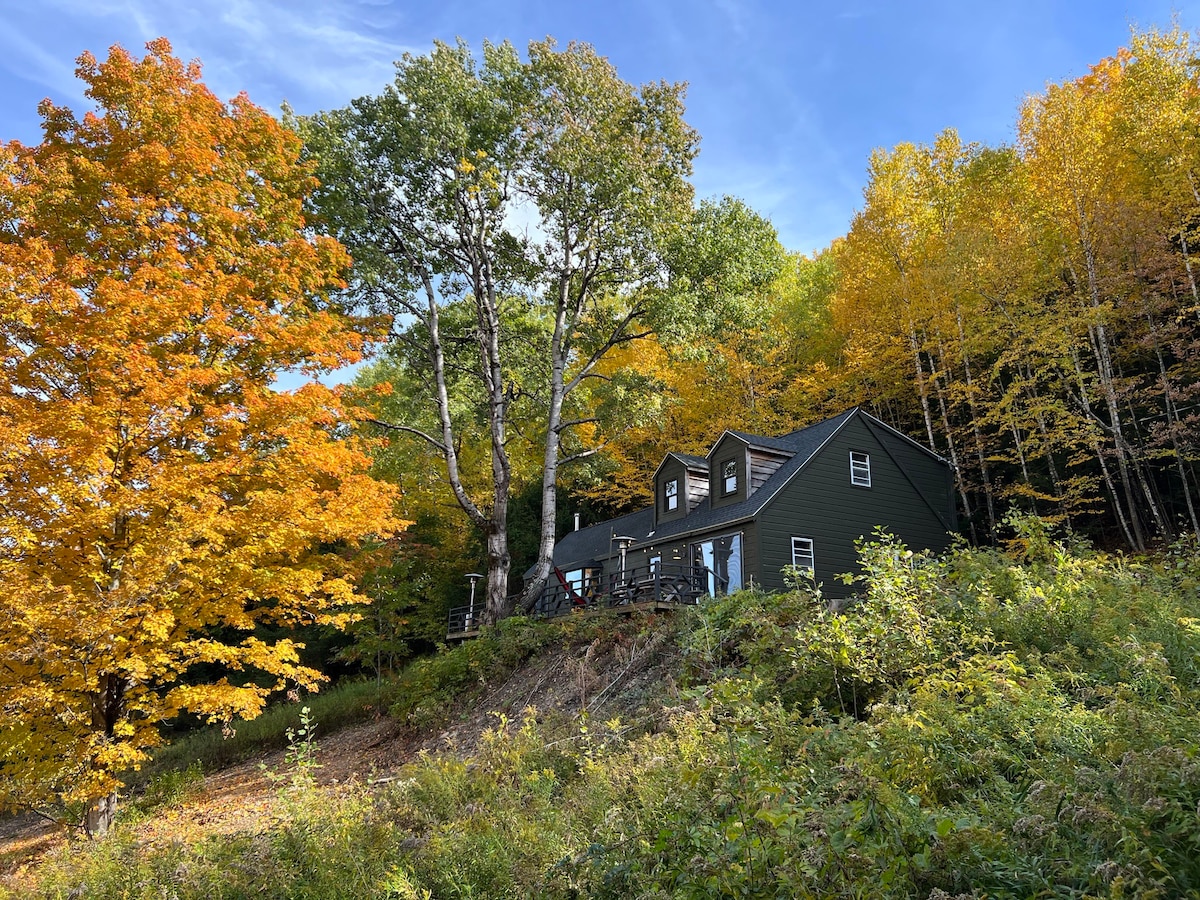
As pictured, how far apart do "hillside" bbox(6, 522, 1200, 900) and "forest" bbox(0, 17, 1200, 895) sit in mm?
85

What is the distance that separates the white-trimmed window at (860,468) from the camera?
21.3 meters

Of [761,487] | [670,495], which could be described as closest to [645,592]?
[761,487]

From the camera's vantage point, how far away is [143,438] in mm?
8531

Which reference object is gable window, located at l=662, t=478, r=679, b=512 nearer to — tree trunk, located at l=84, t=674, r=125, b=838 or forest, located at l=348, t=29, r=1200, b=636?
forest, located at l=348, t=29, r=1200, b=636

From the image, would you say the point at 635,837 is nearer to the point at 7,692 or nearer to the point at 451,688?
the point at 7,692

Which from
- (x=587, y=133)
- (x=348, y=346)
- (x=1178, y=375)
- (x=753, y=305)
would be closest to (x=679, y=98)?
(x=587, y=133)

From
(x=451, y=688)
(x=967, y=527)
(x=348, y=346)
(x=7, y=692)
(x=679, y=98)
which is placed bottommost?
(x=451, y=688)

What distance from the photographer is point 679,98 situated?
685 inches

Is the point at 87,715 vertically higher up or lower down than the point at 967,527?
lower down

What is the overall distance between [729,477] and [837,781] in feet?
58.2

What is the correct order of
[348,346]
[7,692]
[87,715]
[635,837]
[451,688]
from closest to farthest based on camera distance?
[635,837] → [7,692] → [87,715] → [348,346] → [451,688]

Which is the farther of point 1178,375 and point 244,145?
point 1178,375

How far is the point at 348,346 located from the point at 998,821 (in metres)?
10.3

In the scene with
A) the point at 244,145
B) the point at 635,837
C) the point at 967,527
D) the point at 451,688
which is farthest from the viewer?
the point at 967,527
